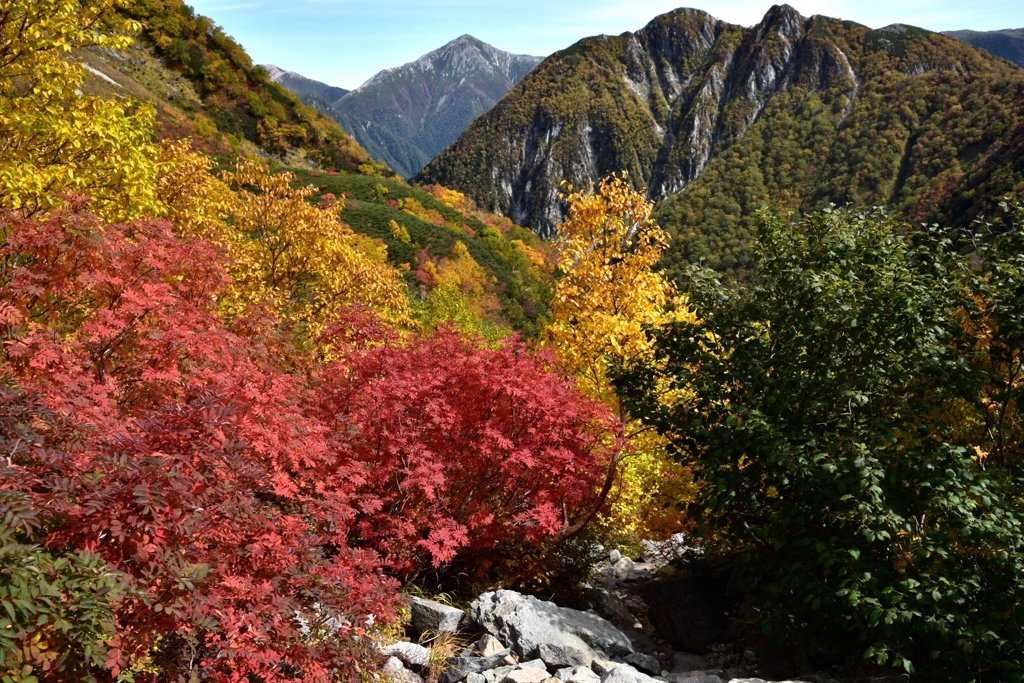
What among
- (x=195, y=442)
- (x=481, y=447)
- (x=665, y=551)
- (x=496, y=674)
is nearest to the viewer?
(x=195, y=442)

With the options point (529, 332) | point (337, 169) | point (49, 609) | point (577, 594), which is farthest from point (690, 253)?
point (49, 609)

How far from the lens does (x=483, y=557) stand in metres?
8.48

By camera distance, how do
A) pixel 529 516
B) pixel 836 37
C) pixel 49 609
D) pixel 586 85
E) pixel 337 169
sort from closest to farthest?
pixel 49 609 → pixel 529 516 → pixel 337 169 → pixel 836 37 → pixel 586 85

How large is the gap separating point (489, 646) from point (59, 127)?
8.41m

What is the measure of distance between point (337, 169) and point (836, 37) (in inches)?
6100

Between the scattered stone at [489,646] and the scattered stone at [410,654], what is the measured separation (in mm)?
608

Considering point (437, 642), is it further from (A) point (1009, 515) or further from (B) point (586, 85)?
(B) point (586, 85)

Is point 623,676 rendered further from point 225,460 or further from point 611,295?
point 611,295

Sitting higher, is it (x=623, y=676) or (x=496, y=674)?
(x=623, y=676)

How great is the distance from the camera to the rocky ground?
5973 millimetres

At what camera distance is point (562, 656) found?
641 centimetres

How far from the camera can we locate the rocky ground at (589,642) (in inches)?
235

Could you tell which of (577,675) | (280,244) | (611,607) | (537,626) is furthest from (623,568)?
(280,244)

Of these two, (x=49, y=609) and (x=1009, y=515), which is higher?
(x=1009, y=515)
